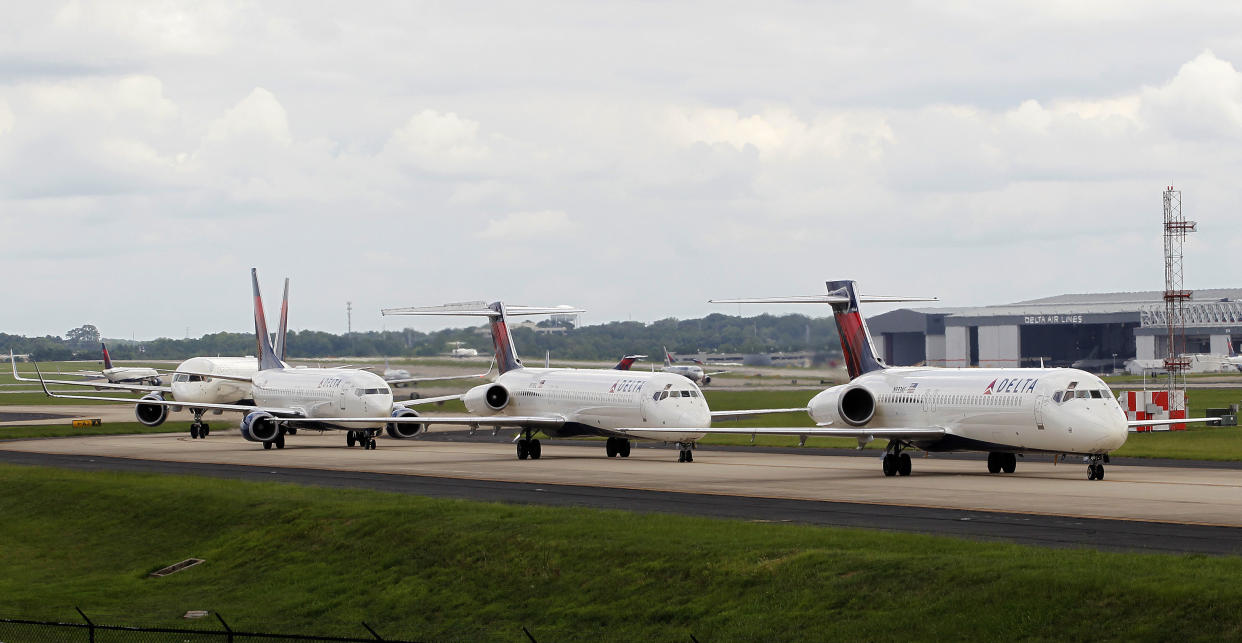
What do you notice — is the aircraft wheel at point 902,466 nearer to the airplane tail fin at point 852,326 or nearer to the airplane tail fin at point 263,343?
the airplane tail fin at point 852,326

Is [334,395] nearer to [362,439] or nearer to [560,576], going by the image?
[362,439]

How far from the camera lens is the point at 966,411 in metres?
49.6

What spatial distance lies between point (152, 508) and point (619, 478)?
1571cm

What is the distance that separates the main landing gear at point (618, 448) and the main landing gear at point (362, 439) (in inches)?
582

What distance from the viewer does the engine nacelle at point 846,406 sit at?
5400 centimetres

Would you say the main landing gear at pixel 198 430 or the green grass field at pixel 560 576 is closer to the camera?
the green grass field at pixel 560 576

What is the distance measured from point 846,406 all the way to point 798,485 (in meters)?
8.30

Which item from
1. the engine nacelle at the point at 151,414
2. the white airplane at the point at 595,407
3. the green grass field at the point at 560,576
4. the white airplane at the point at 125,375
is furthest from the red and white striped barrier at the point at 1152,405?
the white airplane at the point at 125,375

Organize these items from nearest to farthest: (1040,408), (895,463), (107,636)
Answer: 1. (107,636)
2. (1040,408)
3. (895,463)

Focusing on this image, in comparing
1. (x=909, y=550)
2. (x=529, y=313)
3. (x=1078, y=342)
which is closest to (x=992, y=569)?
(x=909, y=550)

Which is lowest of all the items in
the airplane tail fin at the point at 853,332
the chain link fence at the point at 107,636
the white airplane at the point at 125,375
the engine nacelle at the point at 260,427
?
the chain link fence at the point at 107,636

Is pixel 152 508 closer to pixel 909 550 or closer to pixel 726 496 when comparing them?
pixel 726 496

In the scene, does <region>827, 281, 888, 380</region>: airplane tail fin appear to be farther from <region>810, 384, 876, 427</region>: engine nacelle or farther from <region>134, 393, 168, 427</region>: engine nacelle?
<region>134, 393, 168, 427</region>: engine nacelle

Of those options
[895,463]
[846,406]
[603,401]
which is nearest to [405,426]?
[603,401]
